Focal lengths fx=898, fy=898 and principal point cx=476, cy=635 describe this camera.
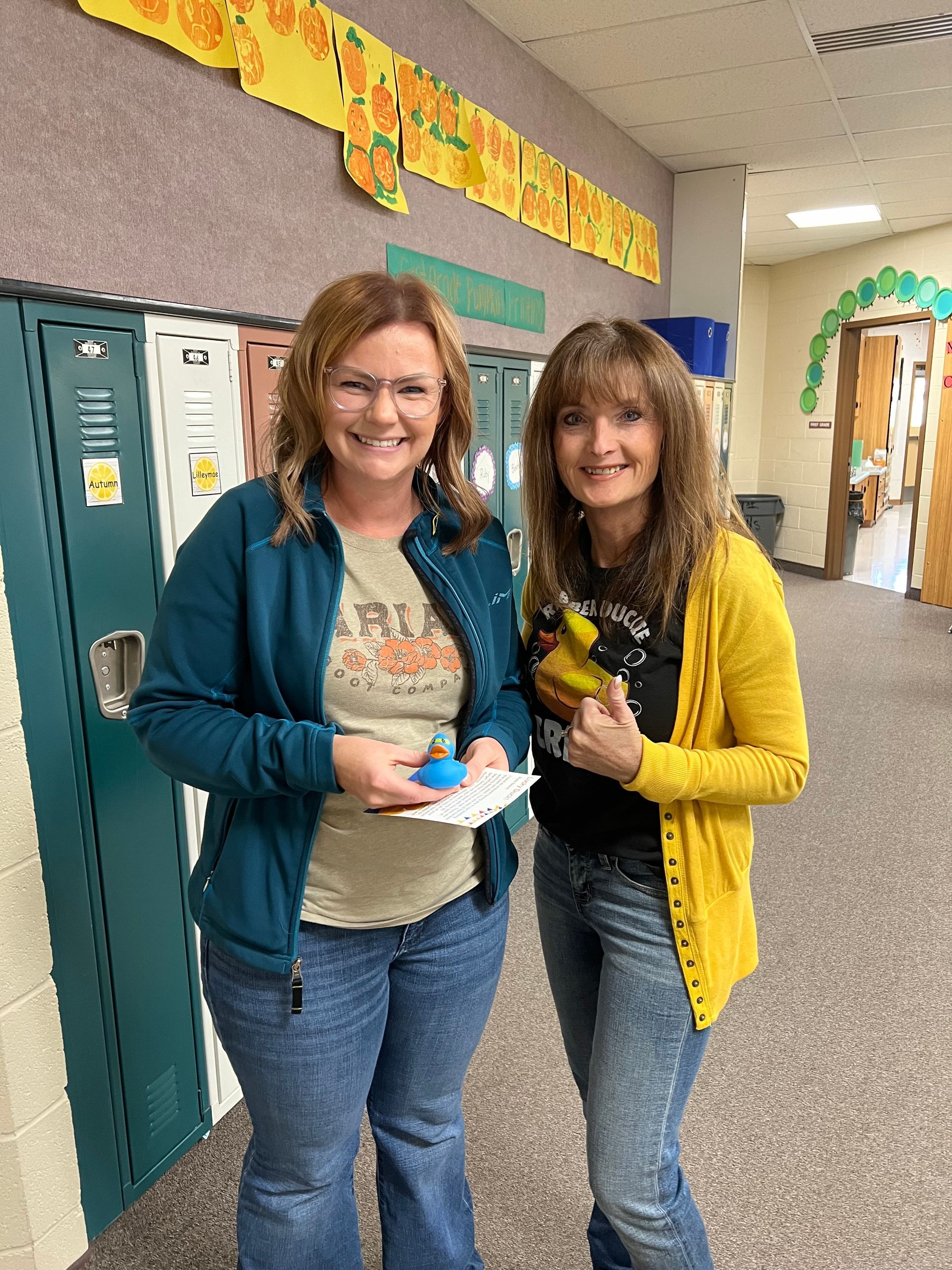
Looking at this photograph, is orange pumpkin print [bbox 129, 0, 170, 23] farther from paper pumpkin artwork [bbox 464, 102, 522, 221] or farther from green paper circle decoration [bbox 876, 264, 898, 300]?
green paper circle decoration [bbox 876, 264, 898, 300]

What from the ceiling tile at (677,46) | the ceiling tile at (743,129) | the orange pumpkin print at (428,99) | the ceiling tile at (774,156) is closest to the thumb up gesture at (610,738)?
the orange pumpkin print at (428,99)

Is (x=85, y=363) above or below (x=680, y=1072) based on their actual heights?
above

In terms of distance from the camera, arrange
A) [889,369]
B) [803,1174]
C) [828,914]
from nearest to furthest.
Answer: [803,1174] < [828,914] < [889,369]

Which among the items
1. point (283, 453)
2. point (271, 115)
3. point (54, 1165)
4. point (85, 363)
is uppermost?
point (271, 115)

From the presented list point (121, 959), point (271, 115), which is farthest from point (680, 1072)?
point (271, 115)

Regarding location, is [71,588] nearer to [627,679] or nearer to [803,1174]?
[627,679]

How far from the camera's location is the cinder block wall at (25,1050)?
146cm

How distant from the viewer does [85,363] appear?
5.01 ft

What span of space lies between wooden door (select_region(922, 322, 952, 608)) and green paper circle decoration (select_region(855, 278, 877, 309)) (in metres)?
0.92

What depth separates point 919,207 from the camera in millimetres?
6609

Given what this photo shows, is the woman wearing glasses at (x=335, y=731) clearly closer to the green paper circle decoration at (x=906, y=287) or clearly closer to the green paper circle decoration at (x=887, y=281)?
the green paper circle decoration at (x=906, y=287)

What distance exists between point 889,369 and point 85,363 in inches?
457

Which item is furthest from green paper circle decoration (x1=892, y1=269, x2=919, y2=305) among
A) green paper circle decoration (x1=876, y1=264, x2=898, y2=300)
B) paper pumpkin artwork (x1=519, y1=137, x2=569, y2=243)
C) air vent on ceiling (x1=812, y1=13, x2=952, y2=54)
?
paper pumpkin artwork (x1=519, y1=137, x2=569, y2=243)

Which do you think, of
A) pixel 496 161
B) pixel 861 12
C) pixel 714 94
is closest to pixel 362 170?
pixel 496 161
